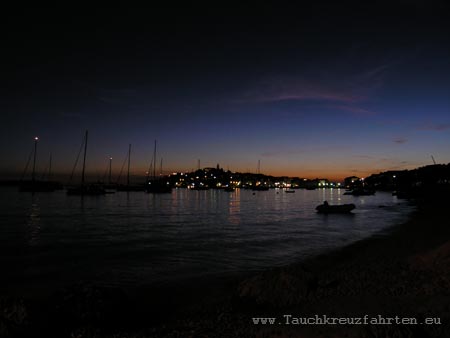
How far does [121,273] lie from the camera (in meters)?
15.3

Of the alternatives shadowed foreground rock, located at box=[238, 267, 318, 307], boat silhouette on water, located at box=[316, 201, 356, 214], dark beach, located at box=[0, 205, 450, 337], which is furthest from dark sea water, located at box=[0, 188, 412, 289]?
boat silhouette on water, located at box=[316, 201, 356, 214]

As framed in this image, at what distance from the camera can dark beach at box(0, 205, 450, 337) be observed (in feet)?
21.8

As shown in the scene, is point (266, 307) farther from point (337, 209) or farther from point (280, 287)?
point (337, 209)

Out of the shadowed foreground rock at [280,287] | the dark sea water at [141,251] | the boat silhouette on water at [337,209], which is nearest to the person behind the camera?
the shadowed foreground rock at [280,287]

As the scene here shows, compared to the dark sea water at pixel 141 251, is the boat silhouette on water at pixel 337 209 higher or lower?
higher

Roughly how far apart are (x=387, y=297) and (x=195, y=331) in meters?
5.15

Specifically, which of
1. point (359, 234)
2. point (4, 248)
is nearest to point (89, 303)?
point (4, 248)

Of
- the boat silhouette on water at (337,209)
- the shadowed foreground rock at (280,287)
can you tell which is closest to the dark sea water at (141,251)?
the shadowed foreground rock at (280,287)

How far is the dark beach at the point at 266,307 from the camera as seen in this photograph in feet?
21.8

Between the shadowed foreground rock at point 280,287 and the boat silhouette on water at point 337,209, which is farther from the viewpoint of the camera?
the boat silhouette on water at point 337,209

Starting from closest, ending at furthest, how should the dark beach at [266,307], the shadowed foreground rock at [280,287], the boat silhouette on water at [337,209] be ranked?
the dark beach at [266,307], the shadowed foreground rock at [280,287], the boat silhouette on water at [337,209]

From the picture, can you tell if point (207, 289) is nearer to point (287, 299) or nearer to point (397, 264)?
point (287, 299)

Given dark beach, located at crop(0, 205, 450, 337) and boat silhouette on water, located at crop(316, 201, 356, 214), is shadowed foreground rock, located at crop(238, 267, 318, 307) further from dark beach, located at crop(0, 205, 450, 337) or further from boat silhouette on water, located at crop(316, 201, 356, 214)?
boat silhouette on water, located at crop(316, 201, 356, 214)

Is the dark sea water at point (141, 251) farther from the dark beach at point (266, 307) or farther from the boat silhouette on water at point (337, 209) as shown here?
the boat silhouette on water at point (337, 209)
